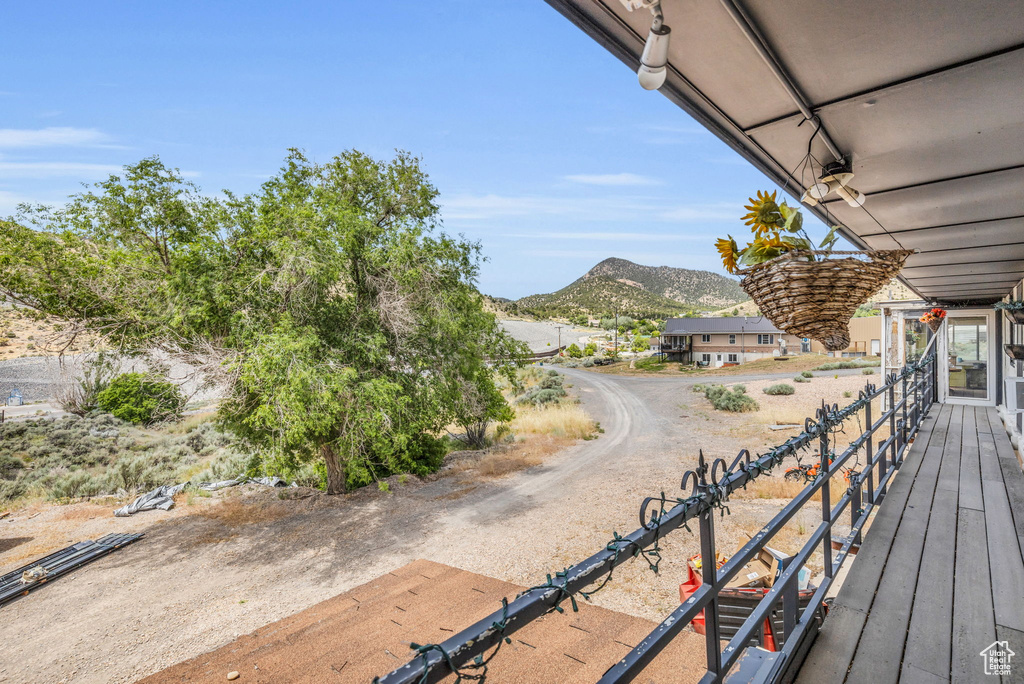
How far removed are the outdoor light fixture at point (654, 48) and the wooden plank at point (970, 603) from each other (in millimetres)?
2345

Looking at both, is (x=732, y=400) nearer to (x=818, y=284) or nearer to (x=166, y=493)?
(x=166, y=493)

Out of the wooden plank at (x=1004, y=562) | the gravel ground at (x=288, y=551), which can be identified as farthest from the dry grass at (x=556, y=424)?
the wooden plank at (x=1004, y=562)

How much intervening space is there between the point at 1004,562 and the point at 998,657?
3.64 feet

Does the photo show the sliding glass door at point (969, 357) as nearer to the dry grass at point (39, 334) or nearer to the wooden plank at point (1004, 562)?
the wooden plank at point (1004, 562)

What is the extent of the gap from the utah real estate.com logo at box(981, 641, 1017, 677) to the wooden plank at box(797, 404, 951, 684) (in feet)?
1.24

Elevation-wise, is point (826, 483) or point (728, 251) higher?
point (728, 251)

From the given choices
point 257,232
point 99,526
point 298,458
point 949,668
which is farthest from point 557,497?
point 99,526

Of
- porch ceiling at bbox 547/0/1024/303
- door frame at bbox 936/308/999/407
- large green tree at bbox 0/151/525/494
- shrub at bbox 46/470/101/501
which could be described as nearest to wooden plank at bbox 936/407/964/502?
porch ceiling at bbox 547/0/1024/303

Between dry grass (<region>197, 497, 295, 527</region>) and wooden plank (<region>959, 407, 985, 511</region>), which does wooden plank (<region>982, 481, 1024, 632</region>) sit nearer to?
wooden plank (<region>959, 407, 985, 511</region>)

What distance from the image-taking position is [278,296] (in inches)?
316

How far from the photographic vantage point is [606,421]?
19219 mm

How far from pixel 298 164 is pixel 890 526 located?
11.6m

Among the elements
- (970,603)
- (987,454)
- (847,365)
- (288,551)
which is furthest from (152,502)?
(847,365)

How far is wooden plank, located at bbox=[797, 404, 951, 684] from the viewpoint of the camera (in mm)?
1718
